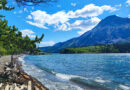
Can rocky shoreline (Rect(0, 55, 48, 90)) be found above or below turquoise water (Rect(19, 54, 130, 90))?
above

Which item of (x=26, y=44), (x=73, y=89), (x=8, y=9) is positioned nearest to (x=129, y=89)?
(x=73, y=89)

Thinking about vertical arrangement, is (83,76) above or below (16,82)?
below

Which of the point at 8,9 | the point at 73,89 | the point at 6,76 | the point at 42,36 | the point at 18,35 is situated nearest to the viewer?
the point at 8,9

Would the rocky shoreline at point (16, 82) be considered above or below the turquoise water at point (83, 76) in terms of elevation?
above

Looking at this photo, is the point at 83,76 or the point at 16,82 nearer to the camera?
the point at 16,82

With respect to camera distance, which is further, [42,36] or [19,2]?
[42,36]

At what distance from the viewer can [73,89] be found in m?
19.0

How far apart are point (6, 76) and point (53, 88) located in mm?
8574

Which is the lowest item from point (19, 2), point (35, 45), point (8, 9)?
point (35, 45)

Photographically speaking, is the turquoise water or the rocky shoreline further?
the turquoise water

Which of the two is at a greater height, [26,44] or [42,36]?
[42,36]

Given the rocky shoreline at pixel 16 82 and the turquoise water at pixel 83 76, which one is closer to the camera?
the rocky shoreline at pixel 16 82

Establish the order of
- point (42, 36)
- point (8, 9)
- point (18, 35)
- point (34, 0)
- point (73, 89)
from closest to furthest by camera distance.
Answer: point (34, 0)
point (8, 9)
point (73, 89)
point (42, 36)
point (18, 35)

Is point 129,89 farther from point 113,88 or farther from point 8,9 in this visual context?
point 8,9
